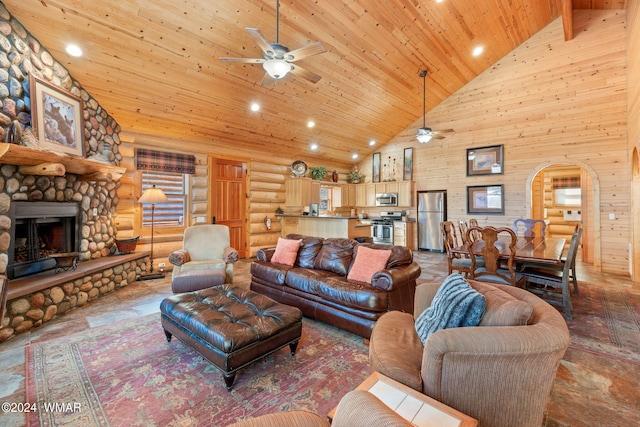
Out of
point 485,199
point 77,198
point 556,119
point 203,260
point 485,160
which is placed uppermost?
point 556,119

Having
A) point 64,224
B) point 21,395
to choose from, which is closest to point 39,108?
point 64,224

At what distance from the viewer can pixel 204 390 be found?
2018 millimetres

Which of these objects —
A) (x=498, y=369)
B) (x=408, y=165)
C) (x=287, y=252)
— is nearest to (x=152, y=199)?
(x=287, y=252)

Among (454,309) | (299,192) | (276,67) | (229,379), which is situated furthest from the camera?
(299,192)

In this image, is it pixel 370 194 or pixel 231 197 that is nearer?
pixel 231 197

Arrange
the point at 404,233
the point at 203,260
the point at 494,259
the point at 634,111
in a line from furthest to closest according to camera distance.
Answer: the point at 404,233
the point at 634,111
the point at 203,260
the point at 494,259

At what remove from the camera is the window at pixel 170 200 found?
5324 mm

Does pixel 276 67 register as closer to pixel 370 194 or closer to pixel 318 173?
pixel 318 173

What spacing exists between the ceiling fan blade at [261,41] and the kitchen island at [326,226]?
386 cm

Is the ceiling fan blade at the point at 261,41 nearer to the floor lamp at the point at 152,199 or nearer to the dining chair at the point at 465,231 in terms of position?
the dining chair at the point at 465,231

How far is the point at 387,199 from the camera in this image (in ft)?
27.7

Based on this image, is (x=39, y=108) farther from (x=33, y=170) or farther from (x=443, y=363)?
(x=443, y=363)

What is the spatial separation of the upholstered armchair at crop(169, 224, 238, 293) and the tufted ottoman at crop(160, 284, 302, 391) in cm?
109

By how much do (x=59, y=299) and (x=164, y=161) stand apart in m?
2.91
